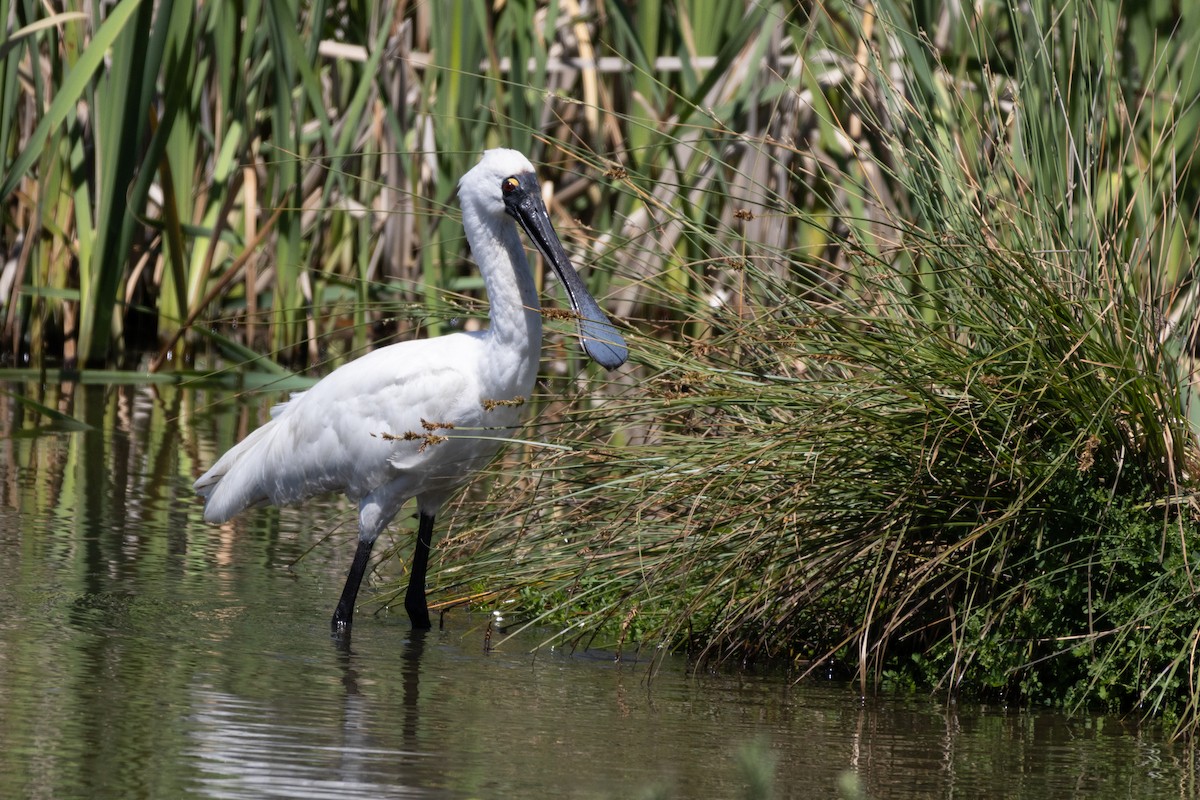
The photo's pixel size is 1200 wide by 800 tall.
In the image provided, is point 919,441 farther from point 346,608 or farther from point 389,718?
point 346,608

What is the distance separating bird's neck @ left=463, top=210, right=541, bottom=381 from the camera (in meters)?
5.77

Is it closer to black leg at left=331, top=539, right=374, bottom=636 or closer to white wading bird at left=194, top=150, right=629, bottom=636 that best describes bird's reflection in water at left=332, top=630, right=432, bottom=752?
black leg at left=331, top=539, right=374, bottom=636

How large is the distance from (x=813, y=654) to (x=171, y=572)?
236 centimetres

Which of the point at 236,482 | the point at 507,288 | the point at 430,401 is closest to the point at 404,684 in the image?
the point at 430,401

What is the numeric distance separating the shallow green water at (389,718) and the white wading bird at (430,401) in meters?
0.36

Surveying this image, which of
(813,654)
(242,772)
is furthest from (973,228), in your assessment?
(242,772)

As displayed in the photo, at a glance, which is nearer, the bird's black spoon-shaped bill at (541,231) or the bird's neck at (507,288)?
the bird's neck at (507,288)

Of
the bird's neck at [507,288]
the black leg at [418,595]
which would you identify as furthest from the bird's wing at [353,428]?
the black leg at [418,595]

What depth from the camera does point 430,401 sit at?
5.80 m

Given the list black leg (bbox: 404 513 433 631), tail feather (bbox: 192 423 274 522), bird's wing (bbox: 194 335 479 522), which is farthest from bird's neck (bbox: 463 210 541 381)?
tail feather (bbox: 192 423 274 522)

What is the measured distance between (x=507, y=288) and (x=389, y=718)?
1799 millimetres

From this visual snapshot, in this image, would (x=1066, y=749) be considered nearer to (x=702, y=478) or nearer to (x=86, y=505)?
(x=702, y=478)

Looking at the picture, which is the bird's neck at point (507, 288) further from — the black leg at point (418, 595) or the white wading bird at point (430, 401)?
the black leg at point (418, 595)

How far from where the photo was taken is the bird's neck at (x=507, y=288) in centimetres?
577
